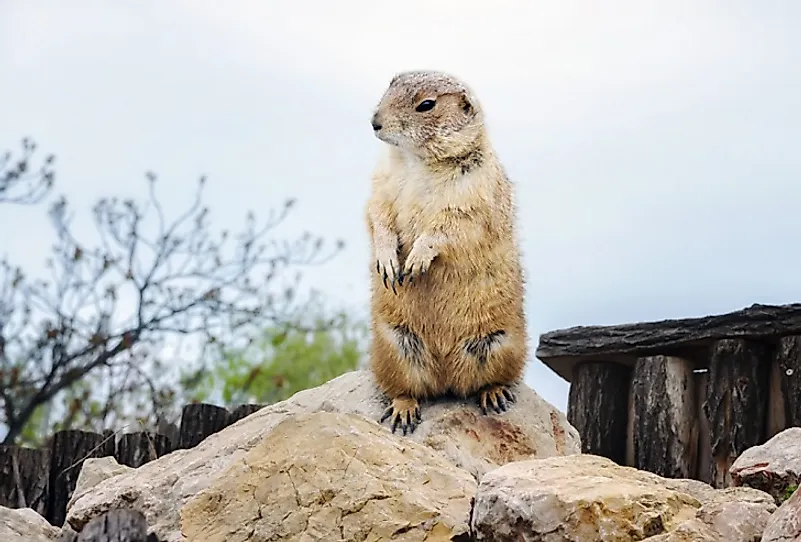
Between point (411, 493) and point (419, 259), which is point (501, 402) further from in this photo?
point (411, 493)

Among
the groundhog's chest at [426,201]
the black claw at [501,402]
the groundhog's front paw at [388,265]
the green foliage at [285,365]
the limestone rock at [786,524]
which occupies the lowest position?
the green foliage at [285,365]

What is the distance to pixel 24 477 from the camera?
22.7 feet

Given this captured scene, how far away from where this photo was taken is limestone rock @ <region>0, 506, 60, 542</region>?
4.84m

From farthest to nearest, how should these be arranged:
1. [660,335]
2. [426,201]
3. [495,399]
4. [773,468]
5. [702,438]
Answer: [660,335] → [702,438] → [495,399] → [426,201] → [773,468]

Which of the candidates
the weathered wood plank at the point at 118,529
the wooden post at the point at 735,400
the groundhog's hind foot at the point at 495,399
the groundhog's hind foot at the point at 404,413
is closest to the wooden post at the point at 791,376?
the wooden post at the point at 735,400

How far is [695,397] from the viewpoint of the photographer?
7758mm

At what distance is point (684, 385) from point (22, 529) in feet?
14.1

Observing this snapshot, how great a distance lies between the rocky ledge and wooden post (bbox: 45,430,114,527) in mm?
1651

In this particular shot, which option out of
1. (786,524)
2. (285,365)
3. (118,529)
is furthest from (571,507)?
(285,365)

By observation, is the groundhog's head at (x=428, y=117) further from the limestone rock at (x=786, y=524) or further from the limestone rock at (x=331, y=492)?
the limestone rock at (x=786, y=524)

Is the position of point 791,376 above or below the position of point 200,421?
above

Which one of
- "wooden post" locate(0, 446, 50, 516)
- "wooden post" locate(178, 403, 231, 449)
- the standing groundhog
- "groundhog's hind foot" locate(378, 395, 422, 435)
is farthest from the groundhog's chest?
"wooden post" locate(0, 446, 50, 516)

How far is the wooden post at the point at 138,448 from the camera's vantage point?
22.9ft

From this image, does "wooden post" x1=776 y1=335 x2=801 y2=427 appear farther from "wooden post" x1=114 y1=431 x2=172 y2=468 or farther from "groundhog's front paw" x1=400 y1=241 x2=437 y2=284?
"wooden post" x1=114 y1=431 x2=172 y2=468
